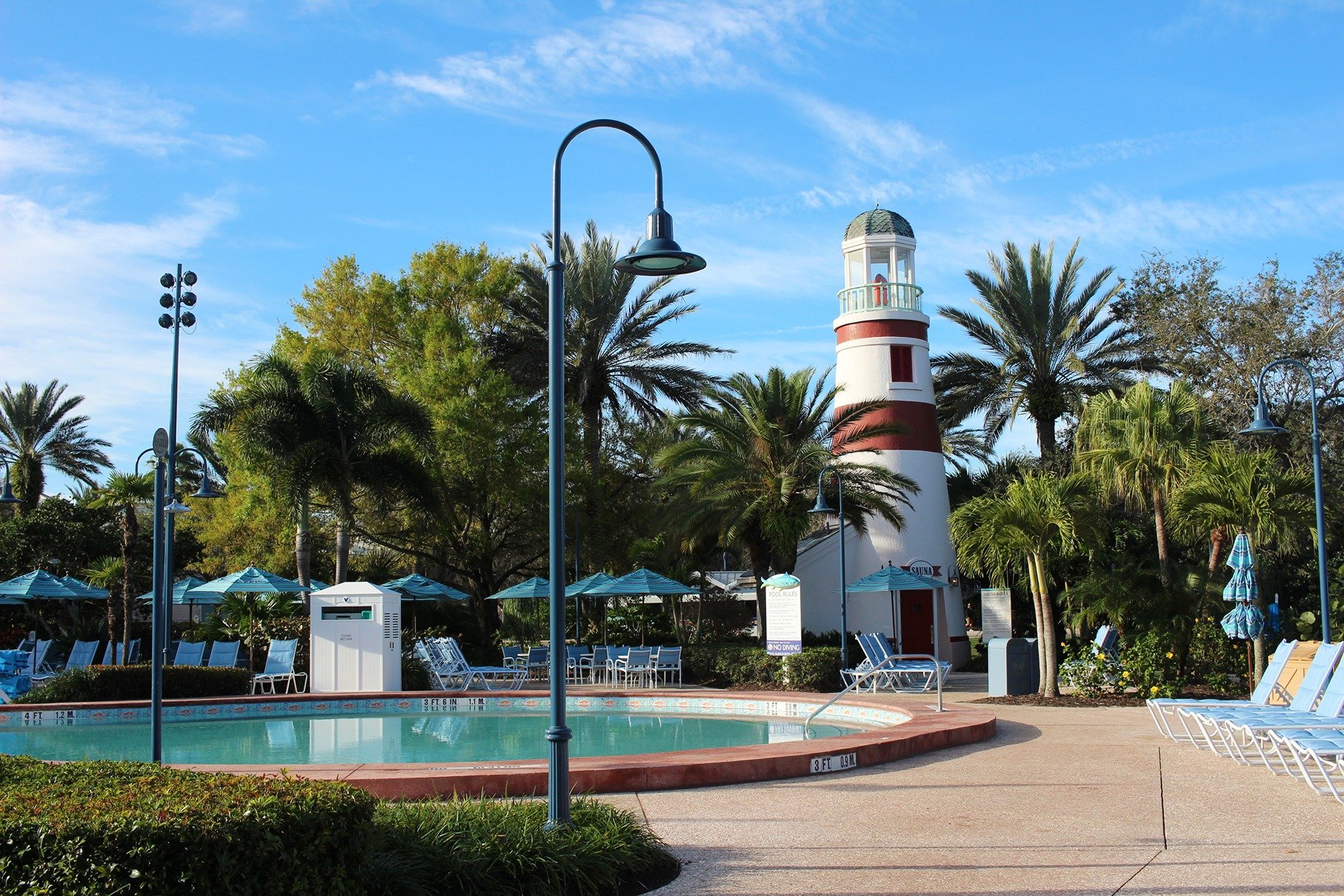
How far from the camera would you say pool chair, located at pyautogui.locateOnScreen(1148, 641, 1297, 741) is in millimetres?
12242

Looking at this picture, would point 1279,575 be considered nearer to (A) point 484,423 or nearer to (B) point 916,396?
(B) point 916,396

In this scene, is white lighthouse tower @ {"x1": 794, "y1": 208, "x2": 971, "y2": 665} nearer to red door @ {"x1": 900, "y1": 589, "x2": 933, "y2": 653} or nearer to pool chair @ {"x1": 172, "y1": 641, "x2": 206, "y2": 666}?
red door @ {"x1": 900, "y1": 589, "x2": 933, "y2": 653}

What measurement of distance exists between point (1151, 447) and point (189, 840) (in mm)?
18763

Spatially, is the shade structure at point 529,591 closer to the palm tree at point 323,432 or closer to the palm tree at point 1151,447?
the palm tree at point 323,432

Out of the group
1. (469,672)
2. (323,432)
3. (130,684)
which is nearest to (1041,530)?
(469,672)

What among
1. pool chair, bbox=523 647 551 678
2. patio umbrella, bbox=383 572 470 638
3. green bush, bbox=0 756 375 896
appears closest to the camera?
green bush, bbox=0 756 375 896

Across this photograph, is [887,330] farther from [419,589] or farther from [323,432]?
[323,432]

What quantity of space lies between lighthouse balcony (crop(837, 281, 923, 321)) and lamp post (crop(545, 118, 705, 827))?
Answer: 913 inches

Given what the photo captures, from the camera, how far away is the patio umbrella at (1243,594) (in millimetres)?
16484

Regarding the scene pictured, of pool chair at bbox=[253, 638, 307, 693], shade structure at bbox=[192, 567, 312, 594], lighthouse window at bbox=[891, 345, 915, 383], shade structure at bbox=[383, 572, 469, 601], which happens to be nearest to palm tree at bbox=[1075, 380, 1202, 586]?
lighthouse window at bbox=[891, 345, 915, 383]

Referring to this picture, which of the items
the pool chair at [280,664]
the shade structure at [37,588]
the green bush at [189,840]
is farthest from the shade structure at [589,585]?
the green bush at [189,840]

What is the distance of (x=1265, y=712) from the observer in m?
11.3

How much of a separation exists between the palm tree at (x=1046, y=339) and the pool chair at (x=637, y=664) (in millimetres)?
14102

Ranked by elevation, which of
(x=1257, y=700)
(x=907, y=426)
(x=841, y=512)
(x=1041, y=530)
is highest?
(x=907, y=426)
